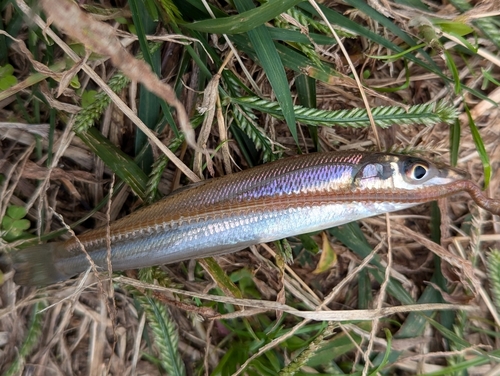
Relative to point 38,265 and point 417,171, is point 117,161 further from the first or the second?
point 417,171

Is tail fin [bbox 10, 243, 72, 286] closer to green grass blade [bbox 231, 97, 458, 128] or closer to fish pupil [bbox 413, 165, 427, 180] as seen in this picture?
green grass blade [bbox 231, 97, 458, 128]

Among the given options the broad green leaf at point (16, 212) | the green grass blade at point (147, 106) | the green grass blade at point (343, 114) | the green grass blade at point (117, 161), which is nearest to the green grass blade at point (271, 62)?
the green grass blade at point (343, 114)

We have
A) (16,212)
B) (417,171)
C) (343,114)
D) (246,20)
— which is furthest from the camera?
(16,212)

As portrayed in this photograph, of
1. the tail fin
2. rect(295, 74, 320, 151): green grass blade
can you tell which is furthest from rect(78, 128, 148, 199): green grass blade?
rect(295, 74, 320, 151): green grass blade

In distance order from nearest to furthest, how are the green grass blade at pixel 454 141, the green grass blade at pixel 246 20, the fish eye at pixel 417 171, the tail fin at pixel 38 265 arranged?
the green grass blade at pixel 246 20
the fish eye at pixel 417 171
the tail fin at pixel 38 265
the green grass blade at pixel 454 141

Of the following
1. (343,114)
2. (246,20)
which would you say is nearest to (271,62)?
(246,20)

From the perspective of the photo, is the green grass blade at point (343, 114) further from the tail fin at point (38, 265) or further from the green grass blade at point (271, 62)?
the tail fin at point (38, 265)

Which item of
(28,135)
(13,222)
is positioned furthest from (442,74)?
(13,222)
